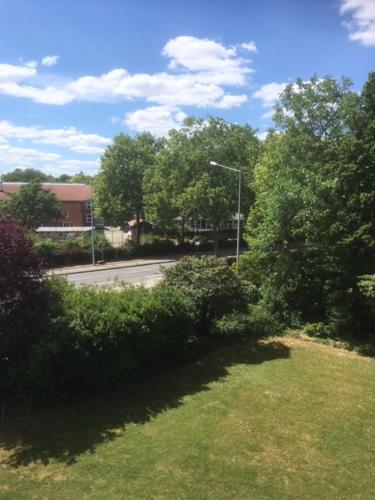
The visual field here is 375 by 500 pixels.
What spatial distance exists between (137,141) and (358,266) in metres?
35.9

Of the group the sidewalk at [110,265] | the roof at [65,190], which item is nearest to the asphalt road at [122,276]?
the sidewalk at [110,265]

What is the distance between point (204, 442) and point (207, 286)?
627 centimetres

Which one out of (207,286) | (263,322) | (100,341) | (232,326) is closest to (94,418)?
(100,341)

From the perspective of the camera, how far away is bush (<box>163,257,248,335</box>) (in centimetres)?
1336

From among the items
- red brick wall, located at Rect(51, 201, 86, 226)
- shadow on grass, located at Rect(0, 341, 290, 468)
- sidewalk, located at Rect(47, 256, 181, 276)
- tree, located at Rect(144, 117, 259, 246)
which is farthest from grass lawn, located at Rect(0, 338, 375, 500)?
red brick wall, located at Rect(51, 201, 86, 226)

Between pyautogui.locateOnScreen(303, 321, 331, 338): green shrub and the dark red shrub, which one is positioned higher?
the dark red shrub

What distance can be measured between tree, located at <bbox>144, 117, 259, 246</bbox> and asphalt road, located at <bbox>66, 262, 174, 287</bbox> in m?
6.68

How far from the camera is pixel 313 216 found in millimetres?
18344

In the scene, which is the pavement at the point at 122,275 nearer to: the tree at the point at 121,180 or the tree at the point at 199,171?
the tree at the point at 199,171

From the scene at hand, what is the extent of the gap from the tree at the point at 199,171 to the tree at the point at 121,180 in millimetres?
3515

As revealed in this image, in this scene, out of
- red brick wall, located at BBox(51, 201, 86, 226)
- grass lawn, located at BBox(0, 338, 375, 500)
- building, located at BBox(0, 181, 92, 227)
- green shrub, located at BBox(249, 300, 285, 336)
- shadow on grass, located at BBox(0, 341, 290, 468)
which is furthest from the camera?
red brick wall, located at BBox(51, 201, 86, 226)

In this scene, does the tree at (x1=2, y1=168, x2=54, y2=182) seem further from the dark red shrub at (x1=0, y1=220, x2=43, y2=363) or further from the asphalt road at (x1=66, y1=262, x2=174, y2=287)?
the dark red shrub at (x1=0, y1=220, x2=43, y2=363)

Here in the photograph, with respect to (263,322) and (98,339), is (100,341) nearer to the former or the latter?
(98,339)

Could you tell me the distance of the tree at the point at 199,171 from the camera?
40062 millimetres
